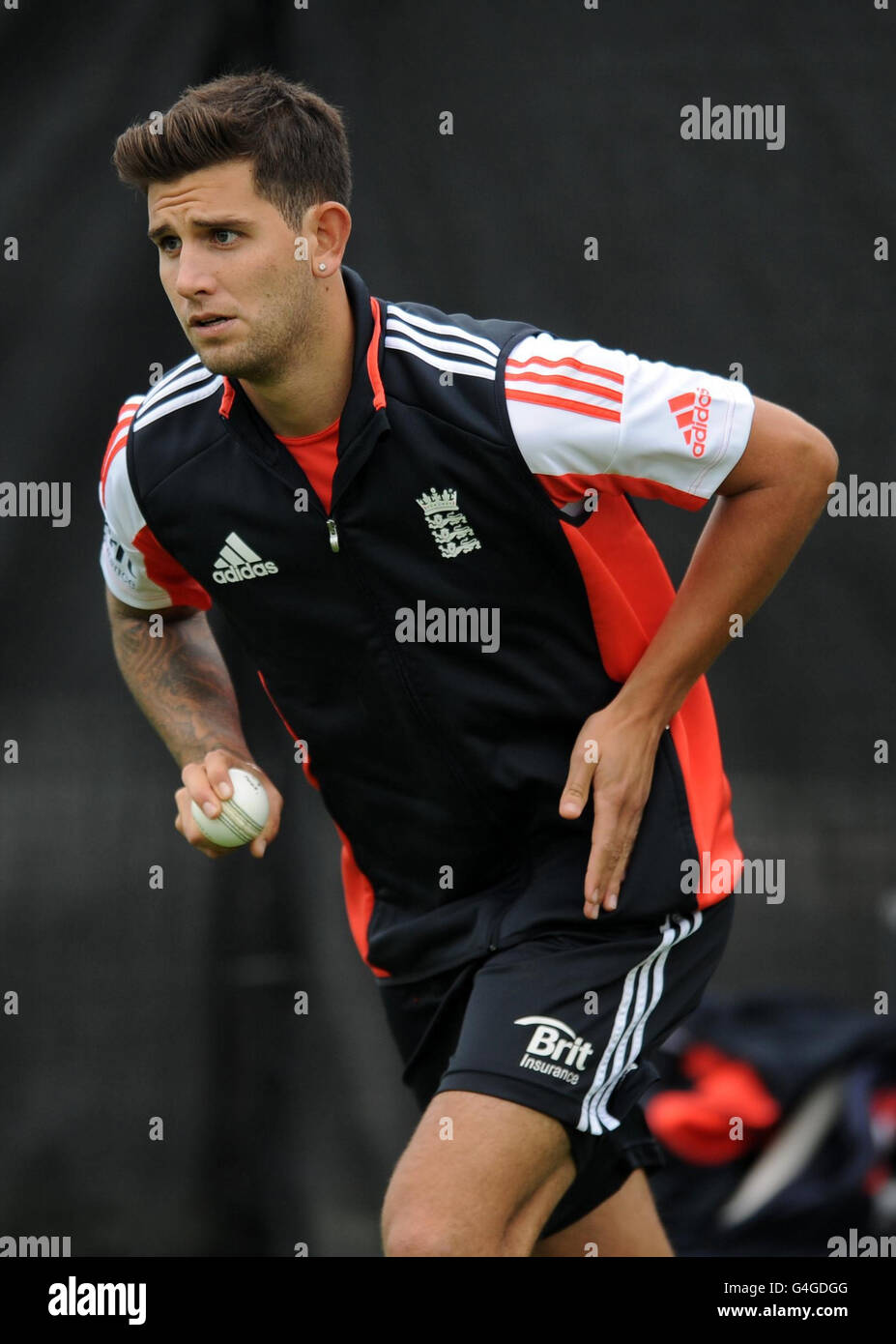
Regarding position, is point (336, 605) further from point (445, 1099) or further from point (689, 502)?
point (445, 1099)

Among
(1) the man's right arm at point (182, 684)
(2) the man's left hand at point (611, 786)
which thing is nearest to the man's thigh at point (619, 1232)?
(2) the man's left hand at point (611, 786)

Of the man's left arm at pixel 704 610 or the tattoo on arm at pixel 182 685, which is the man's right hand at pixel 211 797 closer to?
the tattoo on arm at pixel 182 685

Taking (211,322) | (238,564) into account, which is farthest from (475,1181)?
(211,322)

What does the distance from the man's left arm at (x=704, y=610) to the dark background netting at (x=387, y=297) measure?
1289 millimetres

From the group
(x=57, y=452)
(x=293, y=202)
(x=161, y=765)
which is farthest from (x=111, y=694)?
(x=293, y=202)

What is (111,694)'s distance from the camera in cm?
372

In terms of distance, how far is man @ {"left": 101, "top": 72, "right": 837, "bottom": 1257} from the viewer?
2492 mm

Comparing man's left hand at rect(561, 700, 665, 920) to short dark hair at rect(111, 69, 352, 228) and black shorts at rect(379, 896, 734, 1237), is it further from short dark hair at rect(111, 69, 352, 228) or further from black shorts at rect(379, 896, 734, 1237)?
short dark hair at rect(111, 69, 352, 228)

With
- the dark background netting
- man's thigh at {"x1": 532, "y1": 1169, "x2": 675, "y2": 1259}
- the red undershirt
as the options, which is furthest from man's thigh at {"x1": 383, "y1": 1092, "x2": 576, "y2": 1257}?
the dark background netting

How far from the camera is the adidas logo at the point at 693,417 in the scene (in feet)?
8.10

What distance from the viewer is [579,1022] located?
2.53 metres

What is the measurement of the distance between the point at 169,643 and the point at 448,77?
59.8 inches
